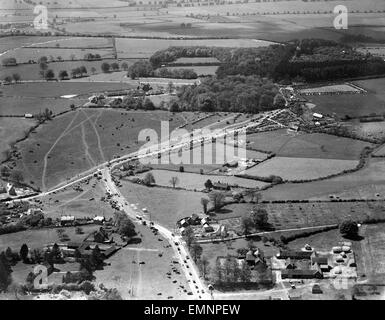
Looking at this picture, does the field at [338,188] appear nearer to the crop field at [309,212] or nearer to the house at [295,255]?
the crop field at [309,212]

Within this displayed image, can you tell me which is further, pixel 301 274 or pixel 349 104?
pixel 349 104

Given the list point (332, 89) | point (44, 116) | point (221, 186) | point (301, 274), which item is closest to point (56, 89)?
point (44, 116)

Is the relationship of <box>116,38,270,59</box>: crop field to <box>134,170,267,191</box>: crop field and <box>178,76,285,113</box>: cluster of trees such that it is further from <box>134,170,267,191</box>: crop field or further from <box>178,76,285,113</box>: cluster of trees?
<box>134,170,267,191</box>: crop field

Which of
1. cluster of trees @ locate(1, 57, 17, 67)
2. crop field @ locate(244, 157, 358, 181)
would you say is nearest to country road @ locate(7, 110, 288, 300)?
crop field @ locate(244, 157, 358, 181)

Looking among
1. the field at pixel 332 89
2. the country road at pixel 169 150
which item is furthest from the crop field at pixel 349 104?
the country road at pixel 169 150

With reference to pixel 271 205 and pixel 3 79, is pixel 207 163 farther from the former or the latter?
pixel 3 79

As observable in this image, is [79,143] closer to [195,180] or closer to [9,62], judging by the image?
[195,180]
